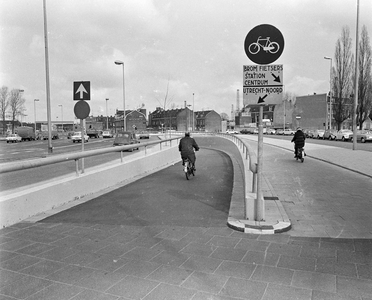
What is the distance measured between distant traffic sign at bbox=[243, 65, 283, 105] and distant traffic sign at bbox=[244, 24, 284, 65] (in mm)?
131

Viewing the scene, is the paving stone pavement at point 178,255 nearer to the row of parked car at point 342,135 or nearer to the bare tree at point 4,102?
the row of parked car at point 342,135

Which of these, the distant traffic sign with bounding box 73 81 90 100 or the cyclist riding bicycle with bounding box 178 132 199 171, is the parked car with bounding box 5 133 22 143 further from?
the distant traffic sign with bounding box 73 81 90 100

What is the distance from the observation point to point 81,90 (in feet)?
27.9

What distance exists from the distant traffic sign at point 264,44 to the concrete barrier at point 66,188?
4447mm

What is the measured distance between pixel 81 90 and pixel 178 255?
20.0ft

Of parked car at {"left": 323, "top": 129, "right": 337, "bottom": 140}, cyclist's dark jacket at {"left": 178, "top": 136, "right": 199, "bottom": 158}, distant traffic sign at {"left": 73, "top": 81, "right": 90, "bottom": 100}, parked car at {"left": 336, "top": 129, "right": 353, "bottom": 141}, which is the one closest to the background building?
parked car at {"left": 323, "top": 129, "right": 337, "bottom": 140}

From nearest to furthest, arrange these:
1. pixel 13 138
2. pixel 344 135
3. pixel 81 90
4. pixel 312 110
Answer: pixel 81 90, pixel 344 135, pixel 13 138, pixel 312 110

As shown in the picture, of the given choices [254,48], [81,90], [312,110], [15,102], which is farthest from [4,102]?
[312,110]

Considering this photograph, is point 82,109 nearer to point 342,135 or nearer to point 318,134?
point 342,135

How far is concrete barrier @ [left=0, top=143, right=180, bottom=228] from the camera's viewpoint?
5137 mm

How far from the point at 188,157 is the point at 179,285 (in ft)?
23.9

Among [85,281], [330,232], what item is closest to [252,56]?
[330,232]

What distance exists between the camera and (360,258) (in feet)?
12.4

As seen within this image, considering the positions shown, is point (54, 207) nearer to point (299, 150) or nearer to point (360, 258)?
point (360, 258)
